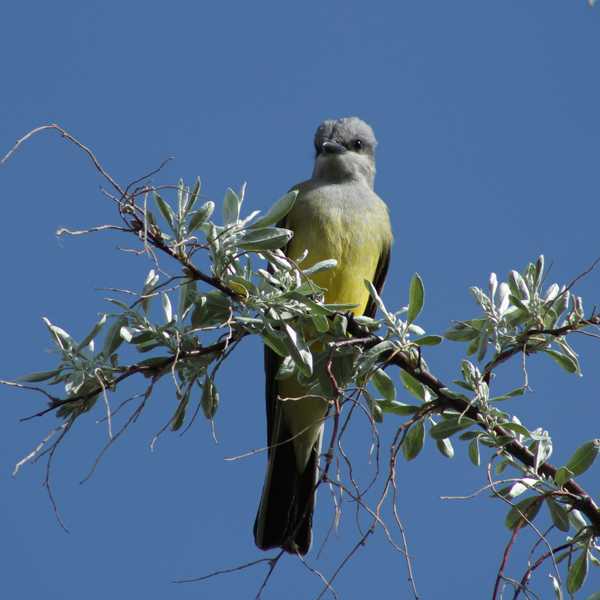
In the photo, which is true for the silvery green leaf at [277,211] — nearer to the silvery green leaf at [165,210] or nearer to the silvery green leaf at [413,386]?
the silvery green leaf at [165,210]

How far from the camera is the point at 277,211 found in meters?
3.33

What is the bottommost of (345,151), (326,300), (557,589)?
(557,589)

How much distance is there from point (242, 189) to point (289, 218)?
7.61 ft

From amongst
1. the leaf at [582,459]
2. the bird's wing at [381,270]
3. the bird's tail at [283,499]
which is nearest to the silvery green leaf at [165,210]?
the leaf at [582,459]

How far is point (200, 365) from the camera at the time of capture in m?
3.26

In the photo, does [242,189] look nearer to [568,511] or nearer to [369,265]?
[568,511]

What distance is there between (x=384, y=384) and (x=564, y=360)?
635mm

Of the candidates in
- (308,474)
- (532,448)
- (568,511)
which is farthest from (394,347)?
(308,474)

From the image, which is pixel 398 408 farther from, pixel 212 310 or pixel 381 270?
pixel 381 270

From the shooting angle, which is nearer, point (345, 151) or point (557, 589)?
point (557, 589)

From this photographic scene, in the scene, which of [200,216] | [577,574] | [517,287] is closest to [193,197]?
[200,216]

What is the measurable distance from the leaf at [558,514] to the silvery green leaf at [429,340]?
61cm

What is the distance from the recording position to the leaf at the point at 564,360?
3.39 m

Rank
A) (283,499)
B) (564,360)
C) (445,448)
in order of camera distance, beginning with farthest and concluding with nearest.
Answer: (283,499)
(445,448)
(564,360)
